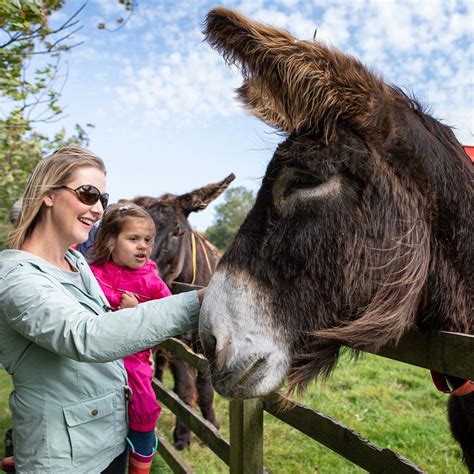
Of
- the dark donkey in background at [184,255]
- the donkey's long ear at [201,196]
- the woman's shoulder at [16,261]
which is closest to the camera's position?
the woman's shoulder at [16,261]

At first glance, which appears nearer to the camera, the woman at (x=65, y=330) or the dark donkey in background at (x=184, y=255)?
the woman at (x=65, y=330)

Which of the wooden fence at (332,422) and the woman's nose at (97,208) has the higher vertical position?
the woman's nose at (97,208)

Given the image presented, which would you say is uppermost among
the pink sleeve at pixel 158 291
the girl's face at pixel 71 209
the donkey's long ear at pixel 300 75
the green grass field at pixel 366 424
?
the donkey's long ear at pixel 300 75

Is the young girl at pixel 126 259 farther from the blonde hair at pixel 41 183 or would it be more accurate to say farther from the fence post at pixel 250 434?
the blonde hair at pixel 41 183

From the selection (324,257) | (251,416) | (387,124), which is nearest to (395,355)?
(324,257)

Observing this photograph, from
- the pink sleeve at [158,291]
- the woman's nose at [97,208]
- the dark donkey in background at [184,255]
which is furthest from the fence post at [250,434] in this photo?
the dark donkey in background at [184,255]

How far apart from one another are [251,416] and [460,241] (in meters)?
1.72

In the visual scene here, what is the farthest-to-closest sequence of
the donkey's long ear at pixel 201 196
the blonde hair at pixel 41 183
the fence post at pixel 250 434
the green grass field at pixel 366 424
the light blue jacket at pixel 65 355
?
the donkey's long ear at pixel 201 196 → the green grass field at pixel 366 424 → the fence post at pixel 250 434 → the blonde hair at pixel 41 183 → the light blue jacket at pixel 65 355

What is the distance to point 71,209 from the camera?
2021mm

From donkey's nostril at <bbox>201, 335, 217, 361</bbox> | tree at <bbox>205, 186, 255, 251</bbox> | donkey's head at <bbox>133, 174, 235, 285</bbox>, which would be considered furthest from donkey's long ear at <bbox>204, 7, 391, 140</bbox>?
tree at <bbox>205, 186, 255, 251</bbox>

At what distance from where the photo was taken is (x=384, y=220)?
1.57 meters

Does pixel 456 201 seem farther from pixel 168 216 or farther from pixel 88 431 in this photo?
pixel 168 216

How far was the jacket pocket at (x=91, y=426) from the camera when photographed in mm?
1871

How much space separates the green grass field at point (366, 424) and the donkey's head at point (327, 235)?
275 centimetres
